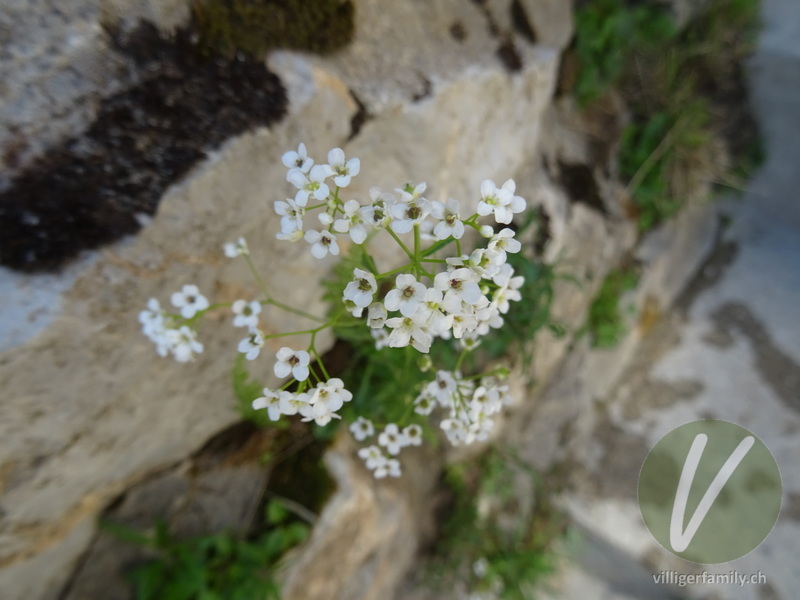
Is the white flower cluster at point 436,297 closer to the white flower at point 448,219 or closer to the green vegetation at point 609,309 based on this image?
the white flower at point 448,219

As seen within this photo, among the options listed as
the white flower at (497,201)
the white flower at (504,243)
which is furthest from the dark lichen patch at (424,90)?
the white flower at (504,243)

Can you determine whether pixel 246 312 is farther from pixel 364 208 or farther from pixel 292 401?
pixel 364 208

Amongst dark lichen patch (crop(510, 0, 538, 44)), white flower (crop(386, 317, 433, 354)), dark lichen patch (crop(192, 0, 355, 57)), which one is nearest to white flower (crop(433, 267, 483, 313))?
white flower (crop(386, 317, 433, 354))

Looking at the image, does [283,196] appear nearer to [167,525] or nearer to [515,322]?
[515,322]

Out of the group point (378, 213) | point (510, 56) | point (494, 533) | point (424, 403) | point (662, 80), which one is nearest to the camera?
point (378, 213)

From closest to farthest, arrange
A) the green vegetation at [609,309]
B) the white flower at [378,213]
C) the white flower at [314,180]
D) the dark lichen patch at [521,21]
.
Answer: the white flower at [378,213]
the white flower at [314,180]
the dark lichen patch at [521,21]
the green vegetation at [609,309]

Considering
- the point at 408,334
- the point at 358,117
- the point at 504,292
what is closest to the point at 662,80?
the point at 358,117

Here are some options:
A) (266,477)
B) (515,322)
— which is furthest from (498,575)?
(515,322)
